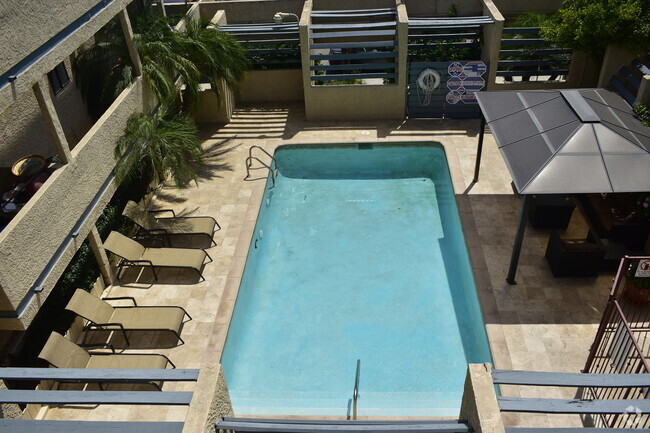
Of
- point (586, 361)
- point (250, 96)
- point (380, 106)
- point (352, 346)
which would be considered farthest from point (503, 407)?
point (250, 96)

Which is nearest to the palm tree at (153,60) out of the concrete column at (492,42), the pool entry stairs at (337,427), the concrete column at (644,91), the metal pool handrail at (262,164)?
the metal pool handrail at (262,164)

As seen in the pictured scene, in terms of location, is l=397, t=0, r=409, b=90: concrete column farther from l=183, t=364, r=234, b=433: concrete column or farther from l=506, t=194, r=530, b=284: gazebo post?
l=183, t=364, r=234, b=433: concrete column

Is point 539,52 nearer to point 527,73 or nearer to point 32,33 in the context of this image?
point 527,73

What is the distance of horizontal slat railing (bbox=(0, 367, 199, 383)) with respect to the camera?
5391mm

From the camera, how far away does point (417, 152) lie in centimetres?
1703

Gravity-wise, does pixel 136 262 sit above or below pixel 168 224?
above

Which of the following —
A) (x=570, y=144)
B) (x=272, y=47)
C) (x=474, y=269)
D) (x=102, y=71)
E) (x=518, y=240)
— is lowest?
(x=474, y=269)

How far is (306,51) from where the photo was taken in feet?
57.3

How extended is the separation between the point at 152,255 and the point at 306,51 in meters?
8.67

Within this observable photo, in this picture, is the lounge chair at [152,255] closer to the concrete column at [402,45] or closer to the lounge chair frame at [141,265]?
the lounge chair frame at [141,265]

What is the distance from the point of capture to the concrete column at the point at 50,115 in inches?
375

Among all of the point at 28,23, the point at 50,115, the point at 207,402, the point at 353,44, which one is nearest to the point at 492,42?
the point at 353,44

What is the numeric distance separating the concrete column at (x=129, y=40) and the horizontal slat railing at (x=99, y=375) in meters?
9.79

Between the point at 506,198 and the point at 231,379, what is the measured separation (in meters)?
8.46
